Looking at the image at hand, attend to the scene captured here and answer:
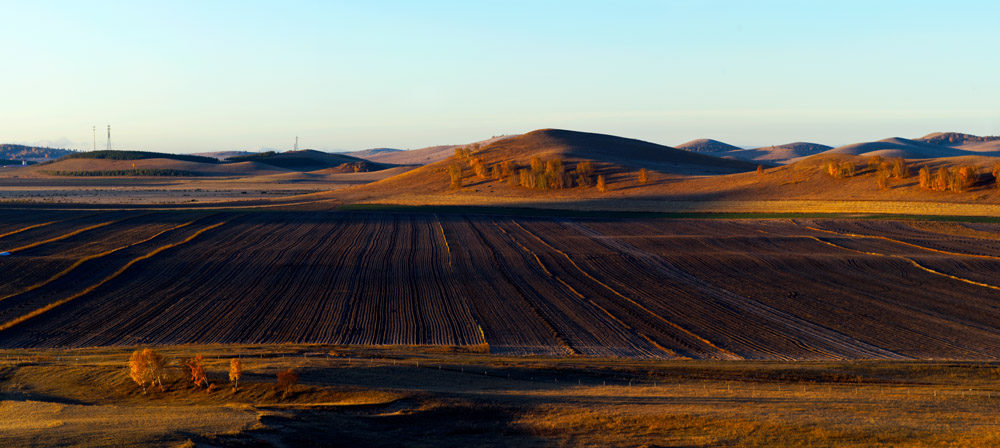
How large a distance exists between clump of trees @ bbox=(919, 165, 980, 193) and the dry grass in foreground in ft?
222

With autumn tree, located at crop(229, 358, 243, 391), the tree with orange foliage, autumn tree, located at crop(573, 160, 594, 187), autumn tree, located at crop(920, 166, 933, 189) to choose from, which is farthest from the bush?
autumn tree, located at crop(229, 358, 243, 391)

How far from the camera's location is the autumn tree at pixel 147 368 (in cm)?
2184

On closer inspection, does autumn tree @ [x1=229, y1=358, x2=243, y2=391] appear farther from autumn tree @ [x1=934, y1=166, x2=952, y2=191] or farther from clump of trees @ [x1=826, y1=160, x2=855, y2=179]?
clump of trees @ [x1=826, y1=160, x2=855, y2=179]

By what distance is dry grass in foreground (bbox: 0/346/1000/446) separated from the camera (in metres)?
16.8

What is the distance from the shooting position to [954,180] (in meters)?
84.9

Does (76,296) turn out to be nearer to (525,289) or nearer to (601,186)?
(525,289)

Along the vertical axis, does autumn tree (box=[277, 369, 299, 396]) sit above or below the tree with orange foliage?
below

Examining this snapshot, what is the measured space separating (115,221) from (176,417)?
59.7 metres

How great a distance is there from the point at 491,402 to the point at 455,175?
104 metres

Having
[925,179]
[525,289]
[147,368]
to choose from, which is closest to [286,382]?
[147,368]

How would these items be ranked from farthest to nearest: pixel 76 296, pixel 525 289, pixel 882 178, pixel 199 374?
pixel 882 178 < pixel 525 289 < pixel 76 296 < pixel 199 374

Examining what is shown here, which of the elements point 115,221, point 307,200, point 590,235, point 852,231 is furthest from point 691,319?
point 307,200

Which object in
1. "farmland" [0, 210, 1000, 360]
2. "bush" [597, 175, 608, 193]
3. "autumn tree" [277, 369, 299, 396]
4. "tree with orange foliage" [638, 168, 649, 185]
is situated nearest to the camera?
"autumn tree" [277, 369, 299, 396]

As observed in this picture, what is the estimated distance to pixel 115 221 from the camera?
233ft
